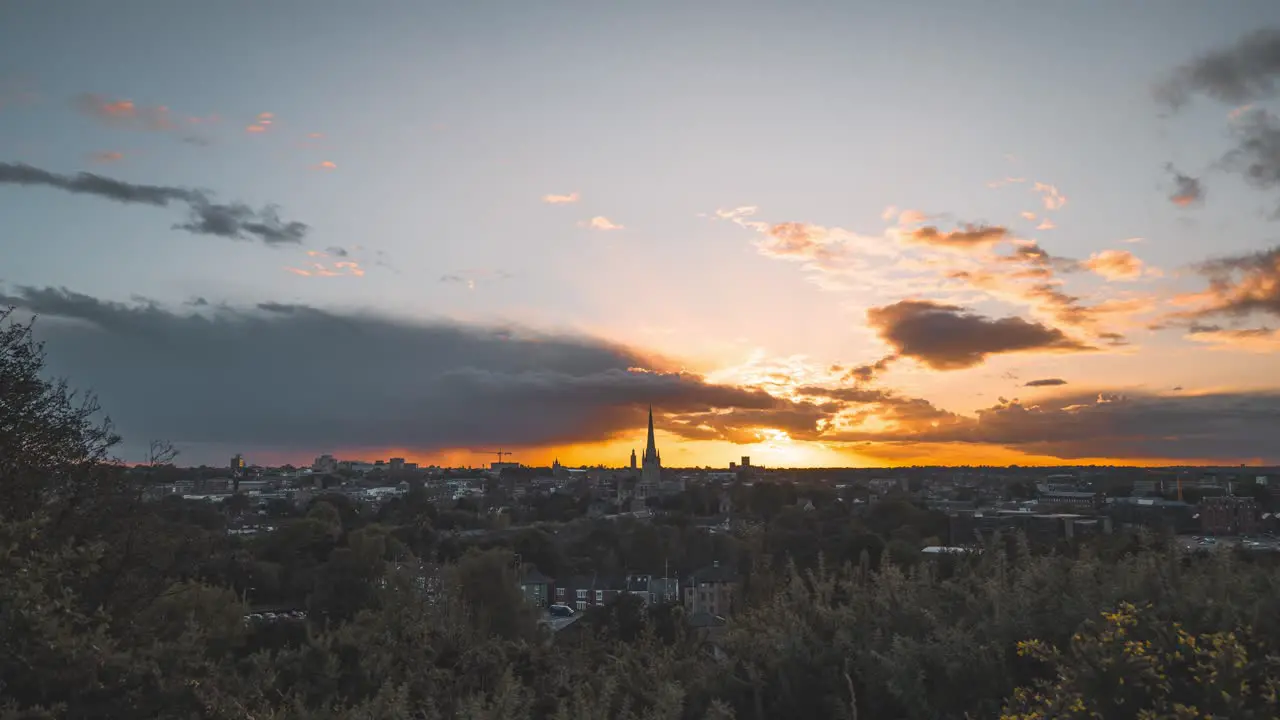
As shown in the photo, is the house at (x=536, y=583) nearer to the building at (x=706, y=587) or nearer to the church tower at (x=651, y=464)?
the building at (x=706, y=587)

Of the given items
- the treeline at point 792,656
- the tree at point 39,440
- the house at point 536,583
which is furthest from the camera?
the house at point 536,583

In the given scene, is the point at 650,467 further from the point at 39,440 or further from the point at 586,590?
the point at 39,440

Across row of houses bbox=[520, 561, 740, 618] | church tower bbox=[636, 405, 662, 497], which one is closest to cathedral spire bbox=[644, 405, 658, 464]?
church tower bbox=[636, 405, 662, 497]

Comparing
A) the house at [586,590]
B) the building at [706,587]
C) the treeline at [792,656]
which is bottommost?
the house at [586,590]

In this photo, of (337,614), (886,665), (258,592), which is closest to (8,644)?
(886,665)

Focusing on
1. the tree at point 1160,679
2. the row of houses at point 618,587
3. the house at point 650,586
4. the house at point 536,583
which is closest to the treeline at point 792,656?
the tree at point 1160,679

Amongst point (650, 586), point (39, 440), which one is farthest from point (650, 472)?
point (39, 440)

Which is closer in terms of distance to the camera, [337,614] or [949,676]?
[949,676]

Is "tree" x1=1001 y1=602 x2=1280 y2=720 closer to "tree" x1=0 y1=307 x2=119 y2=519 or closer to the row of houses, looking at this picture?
"tree" x1=0 y1=307 x2=119 y2=519

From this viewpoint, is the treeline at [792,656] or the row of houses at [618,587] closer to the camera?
the treeline at [792,656]

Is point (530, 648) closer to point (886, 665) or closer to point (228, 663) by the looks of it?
point (228, 663)

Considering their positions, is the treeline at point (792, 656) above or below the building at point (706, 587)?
above
